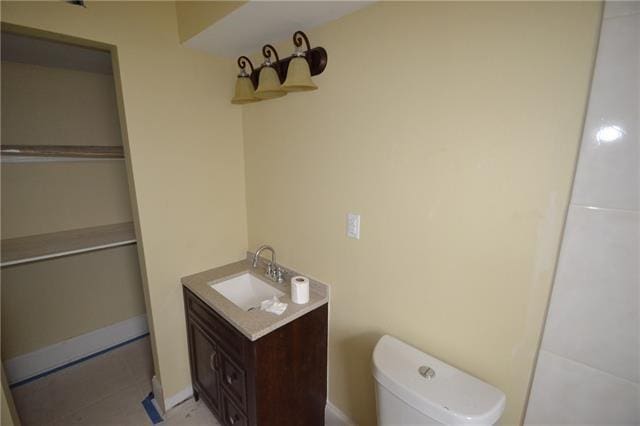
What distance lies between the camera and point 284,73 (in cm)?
141

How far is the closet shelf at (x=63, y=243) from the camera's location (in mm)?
1522

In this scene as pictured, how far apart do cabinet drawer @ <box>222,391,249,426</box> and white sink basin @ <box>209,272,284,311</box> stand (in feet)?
1.55

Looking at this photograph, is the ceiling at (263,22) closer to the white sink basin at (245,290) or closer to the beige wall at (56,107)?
the beige wall at (56,107)

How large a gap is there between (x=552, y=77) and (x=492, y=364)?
3.15 ft

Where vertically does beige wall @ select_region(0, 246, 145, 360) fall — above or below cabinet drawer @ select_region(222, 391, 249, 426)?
above

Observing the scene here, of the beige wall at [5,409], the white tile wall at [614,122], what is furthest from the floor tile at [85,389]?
the white tile wall at [614,122]

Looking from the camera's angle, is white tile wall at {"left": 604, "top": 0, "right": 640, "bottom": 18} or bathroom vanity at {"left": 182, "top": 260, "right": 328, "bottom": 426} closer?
white tile wall at {"left": 604, "top": 0, "right": 640, "bottom": 18}

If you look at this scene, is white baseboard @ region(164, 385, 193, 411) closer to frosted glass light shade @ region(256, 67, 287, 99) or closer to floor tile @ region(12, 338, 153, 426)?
floor tile @ region(12, 338, 153, 426)

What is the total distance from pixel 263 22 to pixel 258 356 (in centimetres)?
150

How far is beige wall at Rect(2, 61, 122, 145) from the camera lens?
68.6 inches

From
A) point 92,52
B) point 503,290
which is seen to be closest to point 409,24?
point 503,290

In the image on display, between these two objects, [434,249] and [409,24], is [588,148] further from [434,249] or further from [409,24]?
[409,24]

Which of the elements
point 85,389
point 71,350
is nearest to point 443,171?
point 85,389

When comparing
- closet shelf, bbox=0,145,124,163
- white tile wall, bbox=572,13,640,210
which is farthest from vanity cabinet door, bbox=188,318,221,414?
white tile wall, bbox=572,13,640,210
